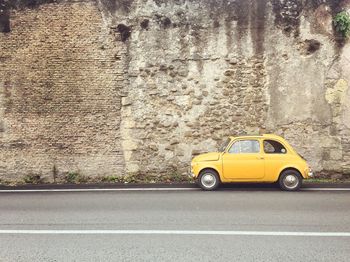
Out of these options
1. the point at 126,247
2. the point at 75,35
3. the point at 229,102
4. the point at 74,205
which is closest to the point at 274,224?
the point at 126,247

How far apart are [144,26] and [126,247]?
9.43 metres

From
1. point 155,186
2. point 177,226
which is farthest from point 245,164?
point 177,226

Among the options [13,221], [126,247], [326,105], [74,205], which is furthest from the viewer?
[326,105]

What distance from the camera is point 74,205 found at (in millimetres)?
9625

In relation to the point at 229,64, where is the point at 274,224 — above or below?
below

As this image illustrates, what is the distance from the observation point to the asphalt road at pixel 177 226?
608 cm

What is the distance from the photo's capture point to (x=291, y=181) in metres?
11.6

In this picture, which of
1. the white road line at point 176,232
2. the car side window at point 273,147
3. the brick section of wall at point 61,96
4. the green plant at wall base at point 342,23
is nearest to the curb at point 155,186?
the brick section of wall at point 61,96

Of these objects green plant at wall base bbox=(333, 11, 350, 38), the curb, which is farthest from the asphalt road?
green plant at wall base bbox=(333, 11, 350, 38)

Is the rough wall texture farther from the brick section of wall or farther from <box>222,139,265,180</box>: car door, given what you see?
<box>222,139,265,180</box>: car door

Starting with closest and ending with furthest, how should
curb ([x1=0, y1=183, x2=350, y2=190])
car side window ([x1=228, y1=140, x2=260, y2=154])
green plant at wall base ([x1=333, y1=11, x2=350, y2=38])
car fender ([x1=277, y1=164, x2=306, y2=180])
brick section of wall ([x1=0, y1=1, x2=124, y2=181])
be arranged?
A: 1. car fender ([x1=277, y1=164, x2=306, y2=180])
2. car side window ([x1=228, y1=140, x2=260, y2=154])
3. curb ([x1=0, y1=183, x2=350, y2=190])
4. green plant at wall base ([x1=333, y1=11, x2=350, y2=38])
5. brick section of wall ([x1=0, y1=1, x2=124, y2=181])

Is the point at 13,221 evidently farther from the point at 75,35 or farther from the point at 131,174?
the point at 75,35

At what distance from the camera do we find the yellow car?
38.2 feet

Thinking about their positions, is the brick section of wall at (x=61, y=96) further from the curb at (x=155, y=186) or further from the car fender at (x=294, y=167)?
the car fender at (x=294, y=167)
